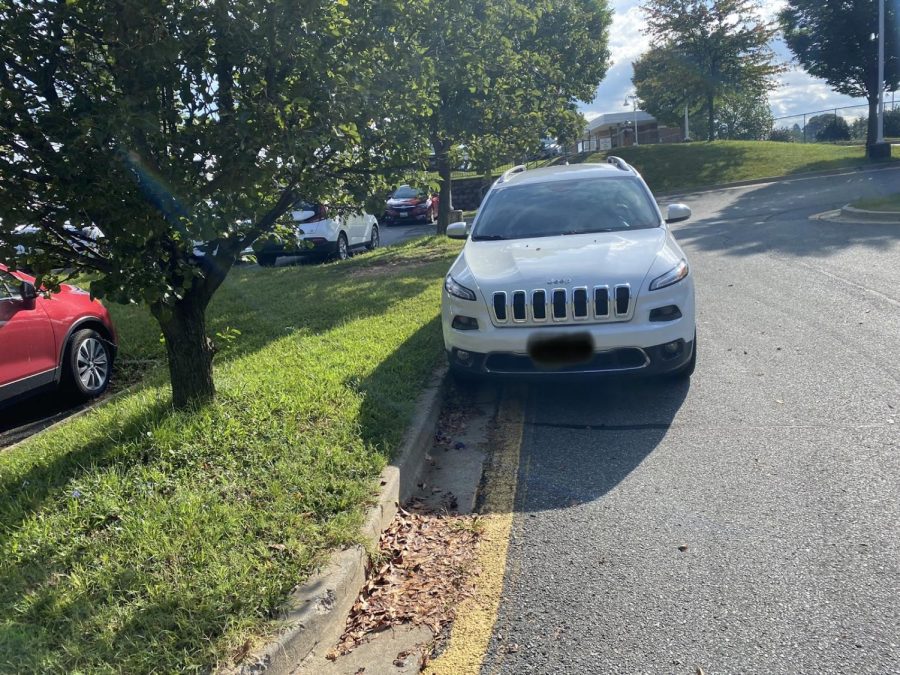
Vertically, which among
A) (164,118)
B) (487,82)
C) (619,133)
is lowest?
(164,118)

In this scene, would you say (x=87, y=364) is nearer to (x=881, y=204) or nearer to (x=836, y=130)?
(x=881, y=204)

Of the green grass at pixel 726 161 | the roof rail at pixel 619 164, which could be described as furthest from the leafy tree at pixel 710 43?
the roof rail at pixel 619 164

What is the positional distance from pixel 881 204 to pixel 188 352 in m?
14.6

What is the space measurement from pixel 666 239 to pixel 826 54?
91.6 ft

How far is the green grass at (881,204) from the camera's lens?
14.0 metres

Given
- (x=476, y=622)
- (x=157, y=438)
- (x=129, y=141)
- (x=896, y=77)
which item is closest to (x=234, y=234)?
(x=129, y=141)

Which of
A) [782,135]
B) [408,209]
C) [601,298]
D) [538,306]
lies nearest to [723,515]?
[601,298]

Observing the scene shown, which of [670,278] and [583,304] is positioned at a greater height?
[670,278]

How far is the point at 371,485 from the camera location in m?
3.92

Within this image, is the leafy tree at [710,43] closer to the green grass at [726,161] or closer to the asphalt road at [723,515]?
the green grass at [726,161]

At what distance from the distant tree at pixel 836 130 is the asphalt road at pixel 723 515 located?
42471 mm

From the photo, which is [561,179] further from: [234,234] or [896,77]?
[896,77]

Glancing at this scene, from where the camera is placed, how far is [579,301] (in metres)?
5.09

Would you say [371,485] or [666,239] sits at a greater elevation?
[666,239]
